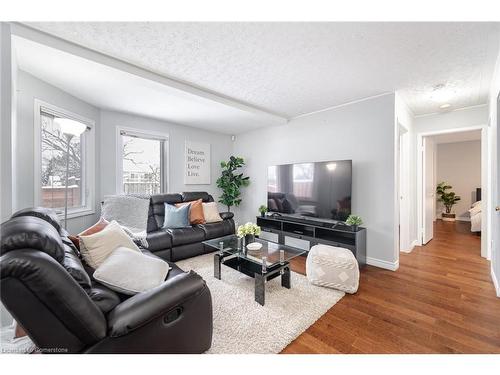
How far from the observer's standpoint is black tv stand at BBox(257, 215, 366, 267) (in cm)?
293

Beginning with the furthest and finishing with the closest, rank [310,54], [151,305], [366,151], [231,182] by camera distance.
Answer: [231,182] < [366,151] < [310,54] < [151,305]

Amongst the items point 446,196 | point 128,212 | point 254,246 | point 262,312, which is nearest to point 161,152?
point 128,212

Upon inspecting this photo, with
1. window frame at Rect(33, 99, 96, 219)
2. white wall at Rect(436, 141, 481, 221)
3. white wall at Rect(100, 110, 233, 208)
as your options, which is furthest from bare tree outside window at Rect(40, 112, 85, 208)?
white wall at Rect(436, 141, 481, 221)

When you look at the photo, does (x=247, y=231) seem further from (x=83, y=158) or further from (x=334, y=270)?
(x=83, y=158)

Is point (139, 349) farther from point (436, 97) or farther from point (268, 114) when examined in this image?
point (436, 97)

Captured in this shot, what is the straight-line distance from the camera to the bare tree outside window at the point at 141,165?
387cm

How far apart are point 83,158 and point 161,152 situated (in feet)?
4.41

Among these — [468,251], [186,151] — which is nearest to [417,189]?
[468,251]

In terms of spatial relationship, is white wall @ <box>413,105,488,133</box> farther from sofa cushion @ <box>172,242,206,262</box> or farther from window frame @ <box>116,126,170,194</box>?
window frame @ <box>116,126,170,194</box>

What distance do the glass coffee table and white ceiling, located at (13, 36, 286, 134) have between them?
2.03 meters

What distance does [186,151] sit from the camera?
457 cm

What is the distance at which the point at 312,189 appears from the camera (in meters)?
3.48

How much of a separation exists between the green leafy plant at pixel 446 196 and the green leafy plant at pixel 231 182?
601cm

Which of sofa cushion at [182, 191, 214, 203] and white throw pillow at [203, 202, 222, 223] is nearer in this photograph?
white throw pillow at [203, 202, 222, 223]
